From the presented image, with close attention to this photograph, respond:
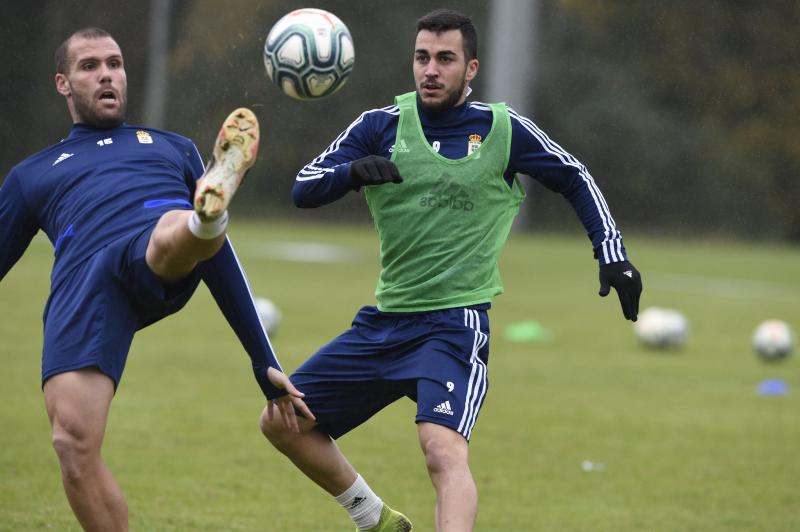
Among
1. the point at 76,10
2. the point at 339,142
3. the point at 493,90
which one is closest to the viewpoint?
the point at 339,142

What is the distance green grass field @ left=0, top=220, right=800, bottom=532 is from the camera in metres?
6.47

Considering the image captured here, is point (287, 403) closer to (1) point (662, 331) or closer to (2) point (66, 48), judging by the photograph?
(2) point (66, 48)

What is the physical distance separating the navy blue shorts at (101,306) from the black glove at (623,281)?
5.56 feet

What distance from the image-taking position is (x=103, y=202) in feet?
15.3

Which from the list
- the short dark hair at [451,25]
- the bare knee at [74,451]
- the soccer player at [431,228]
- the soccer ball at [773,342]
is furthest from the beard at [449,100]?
the soccer ball at [773,342]

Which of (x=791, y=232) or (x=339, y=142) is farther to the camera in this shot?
(x=791, y=232)

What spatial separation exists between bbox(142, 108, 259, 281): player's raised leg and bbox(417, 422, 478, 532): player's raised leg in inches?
43.3

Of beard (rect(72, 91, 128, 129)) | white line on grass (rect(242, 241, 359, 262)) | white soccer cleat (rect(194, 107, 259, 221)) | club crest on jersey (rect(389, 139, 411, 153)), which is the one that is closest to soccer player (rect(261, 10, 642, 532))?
club crest on jersey (rect(389, 139, 411, 153))

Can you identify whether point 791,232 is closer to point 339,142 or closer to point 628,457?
point 628,457

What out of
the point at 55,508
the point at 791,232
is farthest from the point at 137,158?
the point at 791,232

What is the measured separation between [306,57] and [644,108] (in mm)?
28084

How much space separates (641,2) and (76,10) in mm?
15499

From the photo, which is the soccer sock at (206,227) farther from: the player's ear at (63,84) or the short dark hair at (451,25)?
the short dark hair at (451,25)

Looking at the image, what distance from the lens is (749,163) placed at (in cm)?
3300
